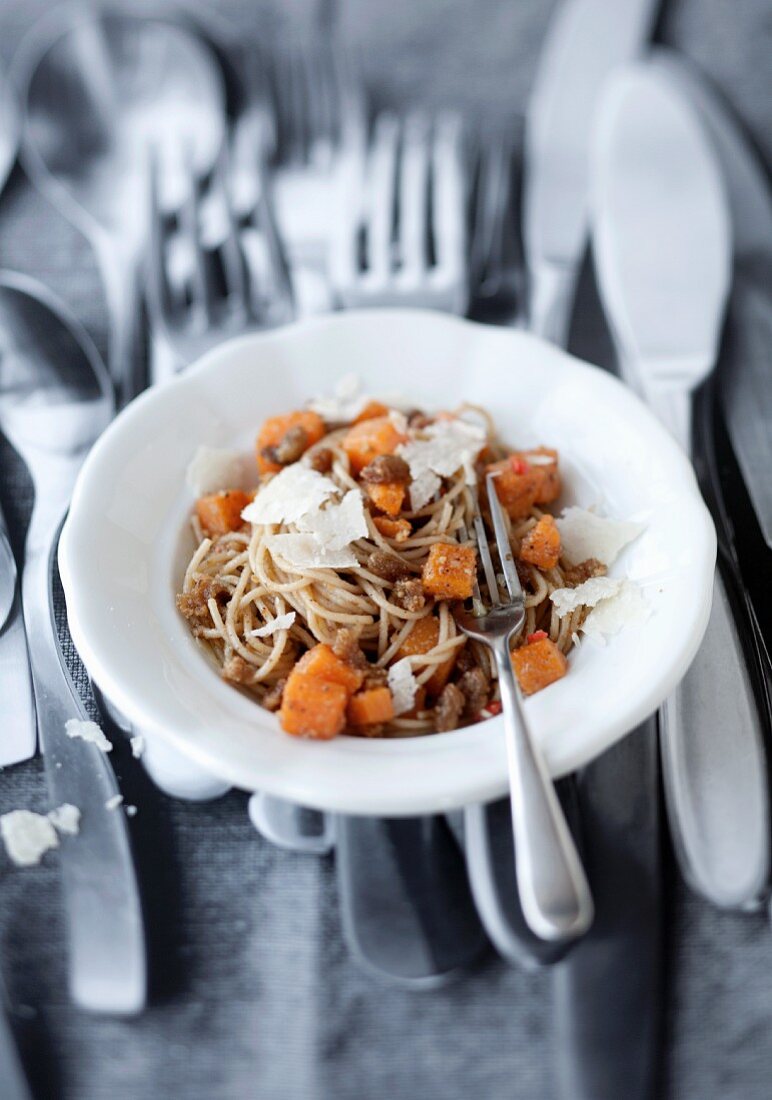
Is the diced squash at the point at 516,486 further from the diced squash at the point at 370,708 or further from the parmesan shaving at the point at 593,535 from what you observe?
the diced squash at the point at 370,708

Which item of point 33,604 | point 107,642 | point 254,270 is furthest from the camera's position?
point 254,270

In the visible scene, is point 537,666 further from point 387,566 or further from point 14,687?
point 14,687

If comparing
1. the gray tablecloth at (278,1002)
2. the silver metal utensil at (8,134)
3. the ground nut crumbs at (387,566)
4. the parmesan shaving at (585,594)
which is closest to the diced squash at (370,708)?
the gray tablecloth at (278,1002)

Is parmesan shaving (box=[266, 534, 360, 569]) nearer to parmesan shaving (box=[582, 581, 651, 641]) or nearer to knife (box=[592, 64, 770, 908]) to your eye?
parmesan shaving (box=[582, 581, 651, 641])

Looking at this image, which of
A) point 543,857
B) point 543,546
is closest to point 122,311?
point 543,546

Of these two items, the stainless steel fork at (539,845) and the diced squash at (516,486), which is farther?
the diced squash at (516,486)

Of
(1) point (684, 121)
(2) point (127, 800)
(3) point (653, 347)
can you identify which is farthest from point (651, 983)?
(1) point (684, 121)

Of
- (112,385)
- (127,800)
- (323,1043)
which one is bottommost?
(323,1043)

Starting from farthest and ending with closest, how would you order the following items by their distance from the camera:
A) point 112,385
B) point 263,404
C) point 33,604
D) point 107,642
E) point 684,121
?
point 684,121, point 112,385, point 263,404, point 33,604, point 107,642

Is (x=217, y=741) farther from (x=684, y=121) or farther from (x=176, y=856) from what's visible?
(x=684, y=121)
